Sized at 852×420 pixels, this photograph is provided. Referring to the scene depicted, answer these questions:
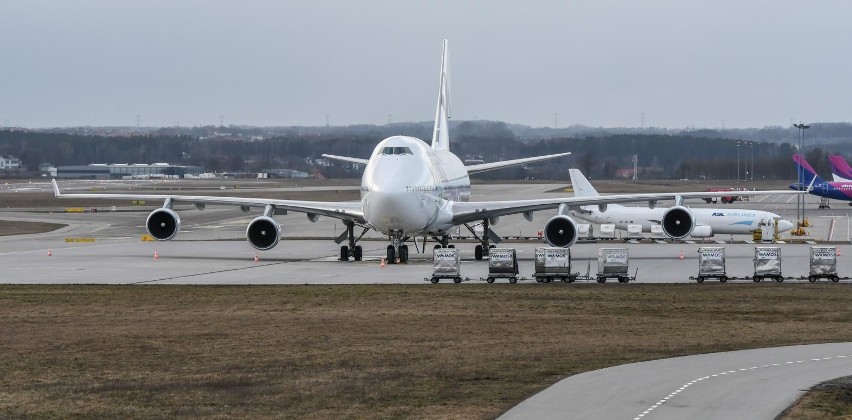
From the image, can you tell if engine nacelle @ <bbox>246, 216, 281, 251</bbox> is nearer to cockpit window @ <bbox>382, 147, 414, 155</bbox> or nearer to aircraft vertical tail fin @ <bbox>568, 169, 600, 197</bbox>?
cockpit window @ <bbox>382, 147, 414, 155</bbox>

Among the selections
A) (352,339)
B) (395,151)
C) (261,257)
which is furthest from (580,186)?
(352,339)

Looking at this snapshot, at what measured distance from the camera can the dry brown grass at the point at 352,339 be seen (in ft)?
80.8

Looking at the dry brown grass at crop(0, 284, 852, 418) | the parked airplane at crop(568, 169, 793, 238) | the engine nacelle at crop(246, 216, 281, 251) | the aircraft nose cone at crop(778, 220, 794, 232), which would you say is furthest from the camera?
the aircraft nose cone at crop(778, 220, 794, 232)

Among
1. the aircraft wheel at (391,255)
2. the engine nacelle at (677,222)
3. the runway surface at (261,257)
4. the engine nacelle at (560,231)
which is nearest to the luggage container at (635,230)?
the runway surface at (261,257)

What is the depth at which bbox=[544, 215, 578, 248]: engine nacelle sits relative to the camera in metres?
56.7

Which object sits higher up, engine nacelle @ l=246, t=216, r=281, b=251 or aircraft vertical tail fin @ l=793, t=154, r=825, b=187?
aircraft vertical tail fin @ l=793, t=154, r=825, b=187

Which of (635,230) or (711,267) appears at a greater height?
(711,267)

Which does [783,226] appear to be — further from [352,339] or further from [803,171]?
[352,339]

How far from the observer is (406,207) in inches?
2122

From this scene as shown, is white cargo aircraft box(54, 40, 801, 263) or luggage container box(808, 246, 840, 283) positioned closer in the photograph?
luggage container box(808, 246, 840, 283)

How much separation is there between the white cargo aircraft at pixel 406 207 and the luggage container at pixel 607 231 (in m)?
19.3

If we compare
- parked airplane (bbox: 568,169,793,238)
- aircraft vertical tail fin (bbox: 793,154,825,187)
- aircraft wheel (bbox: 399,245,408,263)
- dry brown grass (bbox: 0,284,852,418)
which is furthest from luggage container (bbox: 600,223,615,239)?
dry brown grass (bbox: 0,284,852,418)

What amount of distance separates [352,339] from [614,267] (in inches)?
718

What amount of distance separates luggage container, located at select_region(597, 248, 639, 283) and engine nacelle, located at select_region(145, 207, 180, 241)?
2133 cm
